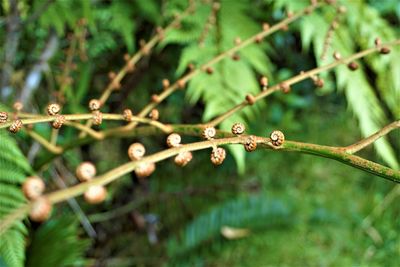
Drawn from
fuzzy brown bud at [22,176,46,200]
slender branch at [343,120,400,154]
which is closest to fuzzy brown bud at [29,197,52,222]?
fuzzy brown bud at [22,176,46,200]

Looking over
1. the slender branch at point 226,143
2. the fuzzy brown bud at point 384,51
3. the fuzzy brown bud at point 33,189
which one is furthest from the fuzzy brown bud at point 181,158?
the fuzzy brown bud at point 384,51

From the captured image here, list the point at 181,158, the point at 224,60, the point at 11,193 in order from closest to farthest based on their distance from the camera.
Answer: the point at 181,158
the point at 11,193
the point at 224,60

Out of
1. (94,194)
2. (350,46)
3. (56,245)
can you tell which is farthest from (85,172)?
(350,46)

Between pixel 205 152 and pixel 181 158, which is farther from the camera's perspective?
pixel 205 152

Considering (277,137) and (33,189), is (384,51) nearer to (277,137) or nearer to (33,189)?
(277,137)

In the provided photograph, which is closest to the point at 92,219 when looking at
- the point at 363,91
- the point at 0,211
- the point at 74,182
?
the point at 74,182

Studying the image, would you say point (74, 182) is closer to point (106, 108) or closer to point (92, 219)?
point (92, 219)

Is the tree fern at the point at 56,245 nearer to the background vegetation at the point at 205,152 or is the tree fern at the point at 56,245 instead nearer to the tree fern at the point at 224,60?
the background vegetation at the point at 205,152
